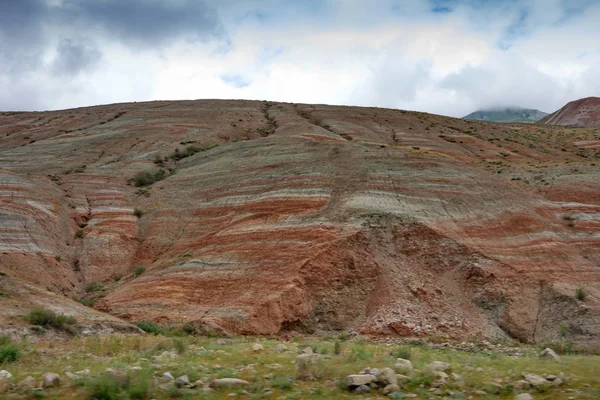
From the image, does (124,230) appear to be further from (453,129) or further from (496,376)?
(453,129)

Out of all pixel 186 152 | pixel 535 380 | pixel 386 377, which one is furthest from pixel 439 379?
pixel 186 152

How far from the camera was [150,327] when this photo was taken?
1825 cm

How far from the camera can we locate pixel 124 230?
2797 centimetres

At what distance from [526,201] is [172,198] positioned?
20.1m

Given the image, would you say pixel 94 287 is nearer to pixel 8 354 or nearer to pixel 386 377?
pixel 8 354

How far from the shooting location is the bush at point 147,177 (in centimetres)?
3506

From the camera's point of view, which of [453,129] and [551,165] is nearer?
[551,165]

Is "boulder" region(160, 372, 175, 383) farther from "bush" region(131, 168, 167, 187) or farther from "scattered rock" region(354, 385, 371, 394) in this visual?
"bush" region(131, 168, 167, 187)

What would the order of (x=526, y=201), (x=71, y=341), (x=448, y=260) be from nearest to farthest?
(x=71, y=341) < (x=448, y=260) < (x=526, y=201)

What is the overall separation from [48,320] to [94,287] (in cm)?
708

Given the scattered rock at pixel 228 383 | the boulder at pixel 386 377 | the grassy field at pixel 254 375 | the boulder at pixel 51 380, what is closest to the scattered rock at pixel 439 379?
the grassy field at pixel 254 375

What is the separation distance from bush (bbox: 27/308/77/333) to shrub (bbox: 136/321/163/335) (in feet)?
8.60

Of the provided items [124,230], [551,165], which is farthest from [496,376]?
[551,165]

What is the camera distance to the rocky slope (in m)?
20.2
